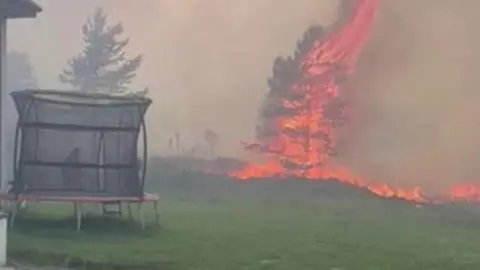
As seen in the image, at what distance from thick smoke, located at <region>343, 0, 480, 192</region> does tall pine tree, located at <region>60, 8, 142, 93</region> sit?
188 cm

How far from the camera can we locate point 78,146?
8391 mm

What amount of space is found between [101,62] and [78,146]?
0.72m

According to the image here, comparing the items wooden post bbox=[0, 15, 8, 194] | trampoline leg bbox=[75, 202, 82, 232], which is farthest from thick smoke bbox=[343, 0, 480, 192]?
wooden post bbox=[0, 15, 8, 194]

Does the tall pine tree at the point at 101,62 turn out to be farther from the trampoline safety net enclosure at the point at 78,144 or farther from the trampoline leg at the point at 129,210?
the trampoline leg at the point at 129,210

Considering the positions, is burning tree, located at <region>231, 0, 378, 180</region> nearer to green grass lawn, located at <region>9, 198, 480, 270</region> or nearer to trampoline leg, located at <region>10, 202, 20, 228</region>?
green grass lawn, located at <region>9, 198, 480, 270</region>

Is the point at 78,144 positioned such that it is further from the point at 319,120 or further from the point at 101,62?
the point at 319,120

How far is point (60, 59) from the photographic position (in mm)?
8414

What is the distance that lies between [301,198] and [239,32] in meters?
1.40

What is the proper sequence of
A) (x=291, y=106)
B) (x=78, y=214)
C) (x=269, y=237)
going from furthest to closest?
(x=78, y=214) → (x=291, y=106) → (x=269, y=237)

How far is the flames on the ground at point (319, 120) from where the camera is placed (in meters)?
7.86

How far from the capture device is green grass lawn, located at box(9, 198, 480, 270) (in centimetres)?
764

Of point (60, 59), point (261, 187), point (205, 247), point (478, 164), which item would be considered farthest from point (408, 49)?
point (60, 59)

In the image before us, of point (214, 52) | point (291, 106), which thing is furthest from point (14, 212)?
point (291, 106)

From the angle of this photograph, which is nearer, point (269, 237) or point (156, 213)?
point (269, 237)
